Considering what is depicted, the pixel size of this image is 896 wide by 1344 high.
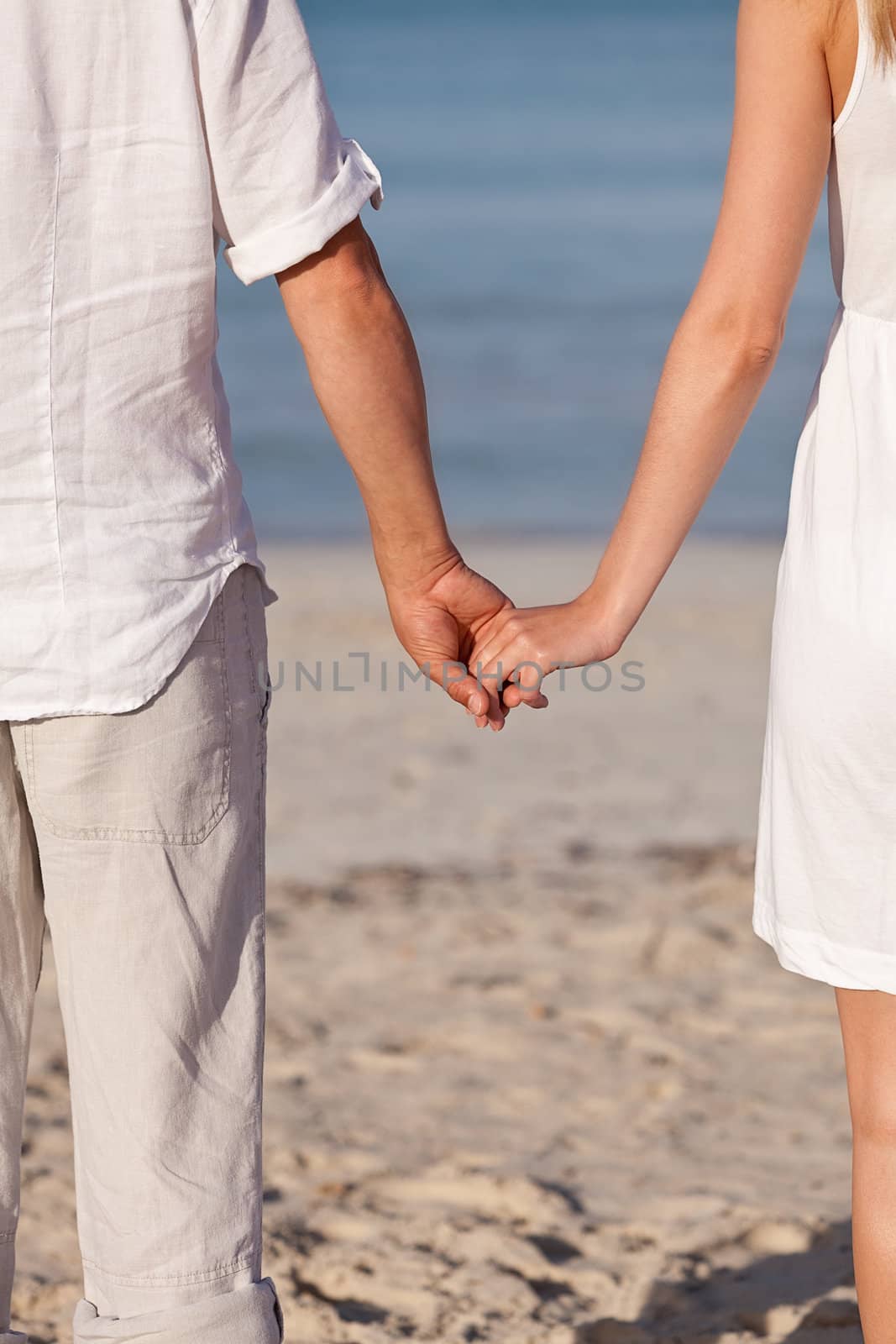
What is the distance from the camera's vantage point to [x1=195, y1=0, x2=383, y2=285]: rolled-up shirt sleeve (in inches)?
63.7

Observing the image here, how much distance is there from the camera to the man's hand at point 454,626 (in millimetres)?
2291

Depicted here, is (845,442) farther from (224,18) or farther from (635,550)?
(224,18)

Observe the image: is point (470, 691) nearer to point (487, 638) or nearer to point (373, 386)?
point (487, 638)

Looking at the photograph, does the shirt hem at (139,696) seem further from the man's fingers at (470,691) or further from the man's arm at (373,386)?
the man's fingers at (470,691)

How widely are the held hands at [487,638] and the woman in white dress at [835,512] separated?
39 centimetres

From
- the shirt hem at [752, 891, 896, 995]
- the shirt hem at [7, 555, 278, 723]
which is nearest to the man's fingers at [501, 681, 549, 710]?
the shirt hem at [752, 891, 896, 995]

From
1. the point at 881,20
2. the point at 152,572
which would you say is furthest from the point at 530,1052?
the point at 881,20

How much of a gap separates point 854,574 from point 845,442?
150mm

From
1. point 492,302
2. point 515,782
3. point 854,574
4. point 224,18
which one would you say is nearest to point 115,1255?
point 854,574

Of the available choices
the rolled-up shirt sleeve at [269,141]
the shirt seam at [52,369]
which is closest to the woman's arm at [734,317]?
the rolled-up shirt sleeve at [269,141]

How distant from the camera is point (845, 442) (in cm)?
179

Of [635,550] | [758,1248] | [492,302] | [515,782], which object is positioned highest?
[635,550]

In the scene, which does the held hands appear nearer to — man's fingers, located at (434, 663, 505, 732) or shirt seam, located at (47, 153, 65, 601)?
man's fingers, located at (434, 663, 505, 732)

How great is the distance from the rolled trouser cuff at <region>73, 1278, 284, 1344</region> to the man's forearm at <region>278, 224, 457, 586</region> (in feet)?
3.03
